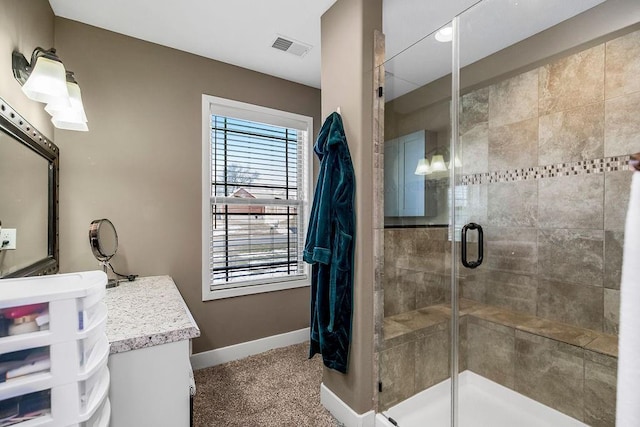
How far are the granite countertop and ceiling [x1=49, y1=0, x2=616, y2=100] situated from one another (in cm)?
173

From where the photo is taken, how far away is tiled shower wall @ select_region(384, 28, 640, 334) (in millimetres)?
1736

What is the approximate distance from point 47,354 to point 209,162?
6.26 ft

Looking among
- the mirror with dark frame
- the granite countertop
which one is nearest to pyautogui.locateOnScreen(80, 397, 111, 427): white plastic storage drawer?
the granite countertop

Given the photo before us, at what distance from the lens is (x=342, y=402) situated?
1.79 metres

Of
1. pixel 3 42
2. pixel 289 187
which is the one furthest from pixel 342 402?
pixel 3 42

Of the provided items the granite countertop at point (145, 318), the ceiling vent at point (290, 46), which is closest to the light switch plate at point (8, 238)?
the granite countertop at point (145, 318)

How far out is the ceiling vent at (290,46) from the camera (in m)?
2.22

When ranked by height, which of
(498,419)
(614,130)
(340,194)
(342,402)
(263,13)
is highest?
(263,13)

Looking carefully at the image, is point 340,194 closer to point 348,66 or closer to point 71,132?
point 348,66

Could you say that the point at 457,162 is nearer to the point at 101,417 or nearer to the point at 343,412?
the point at 343,412

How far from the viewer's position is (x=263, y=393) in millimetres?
2051

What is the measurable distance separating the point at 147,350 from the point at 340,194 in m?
1.16

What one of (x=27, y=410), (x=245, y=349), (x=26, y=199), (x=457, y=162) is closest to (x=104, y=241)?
(x=26, y=199)

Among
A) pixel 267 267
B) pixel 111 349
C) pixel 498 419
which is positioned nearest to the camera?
pixel 111 349
